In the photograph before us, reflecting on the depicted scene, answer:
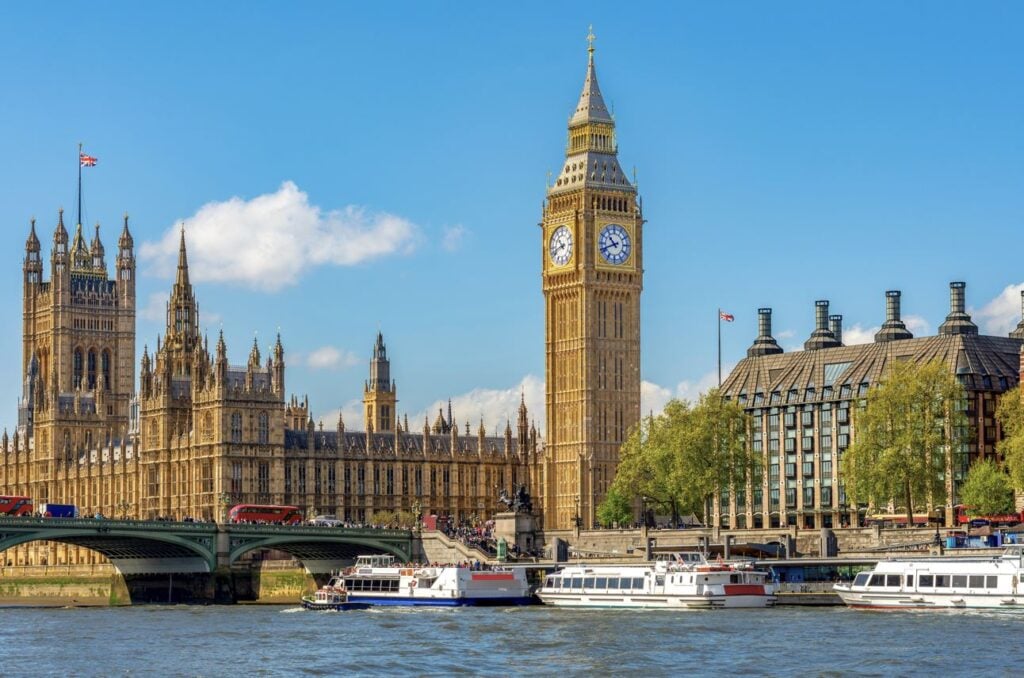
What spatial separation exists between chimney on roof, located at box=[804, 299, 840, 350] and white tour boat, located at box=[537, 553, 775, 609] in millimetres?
53931

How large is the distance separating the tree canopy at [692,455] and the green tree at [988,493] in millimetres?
18488

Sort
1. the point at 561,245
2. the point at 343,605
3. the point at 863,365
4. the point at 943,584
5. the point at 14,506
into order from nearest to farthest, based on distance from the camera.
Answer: the point at 943,584 < the point at 343,605 < the point at 14,506 < the point at 863,365 < the point at 561,245

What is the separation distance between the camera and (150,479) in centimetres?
19375

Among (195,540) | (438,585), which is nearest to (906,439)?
(438,585)

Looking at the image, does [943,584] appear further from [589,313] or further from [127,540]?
[589,313]

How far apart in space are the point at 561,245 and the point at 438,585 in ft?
189

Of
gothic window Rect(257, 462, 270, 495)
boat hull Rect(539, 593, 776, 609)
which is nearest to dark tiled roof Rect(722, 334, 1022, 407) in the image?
gothic window Rect(257, 462, 270, 495)

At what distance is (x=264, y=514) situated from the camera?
166000mm

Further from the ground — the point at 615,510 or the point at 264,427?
the point at 264,427

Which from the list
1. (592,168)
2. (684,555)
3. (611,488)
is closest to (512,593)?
(684,555)

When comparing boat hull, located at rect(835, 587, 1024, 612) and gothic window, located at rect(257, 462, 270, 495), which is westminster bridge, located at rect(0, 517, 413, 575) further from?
boat hull, located at rect(835, 587, 1024, 612)

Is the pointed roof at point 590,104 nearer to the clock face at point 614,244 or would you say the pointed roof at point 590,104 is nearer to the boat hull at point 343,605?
the clock face at point 614,244

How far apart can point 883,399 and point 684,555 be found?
20546mm

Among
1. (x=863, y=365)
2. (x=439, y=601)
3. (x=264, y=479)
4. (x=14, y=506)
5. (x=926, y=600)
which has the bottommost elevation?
(x=439, y=601)
